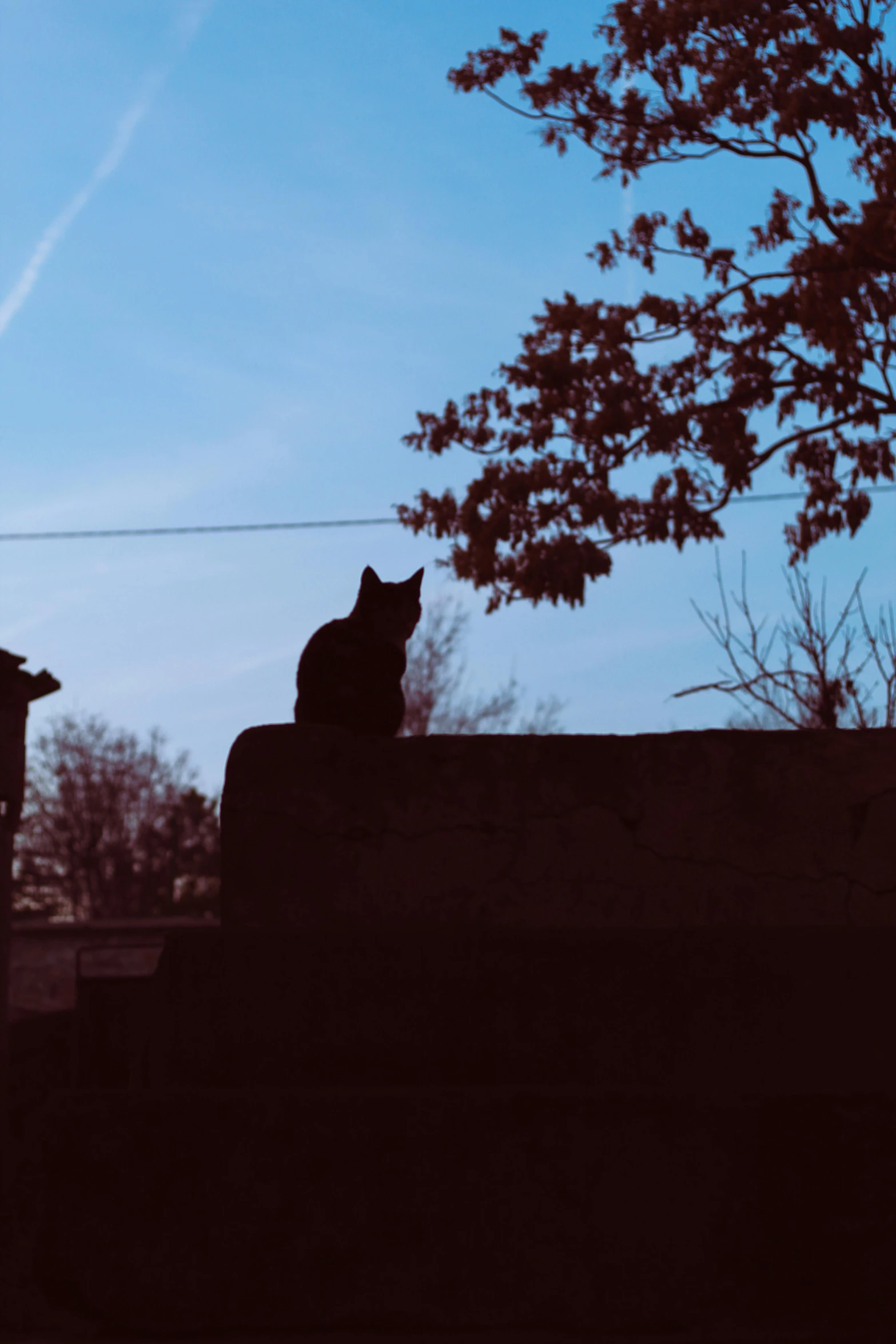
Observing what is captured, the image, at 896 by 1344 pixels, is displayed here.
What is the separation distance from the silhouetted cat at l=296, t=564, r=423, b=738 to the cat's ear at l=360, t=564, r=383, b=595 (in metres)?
0.23

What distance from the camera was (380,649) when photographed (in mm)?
4035

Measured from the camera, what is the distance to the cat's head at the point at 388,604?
442 centimetres

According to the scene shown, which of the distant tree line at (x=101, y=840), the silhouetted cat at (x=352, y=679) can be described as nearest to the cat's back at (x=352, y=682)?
the silhouetted cat at (x=352, y=679)

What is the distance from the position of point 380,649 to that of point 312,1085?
1416 millimetres

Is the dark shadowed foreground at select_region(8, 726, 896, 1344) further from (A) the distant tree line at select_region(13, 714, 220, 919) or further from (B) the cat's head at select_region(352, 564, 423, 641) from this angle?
(A) the distant tree line at select_region(13, 714, 220, 919)

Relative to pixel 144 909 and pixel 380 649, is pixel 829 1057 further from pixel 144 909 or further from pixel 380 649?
pixel 144 909

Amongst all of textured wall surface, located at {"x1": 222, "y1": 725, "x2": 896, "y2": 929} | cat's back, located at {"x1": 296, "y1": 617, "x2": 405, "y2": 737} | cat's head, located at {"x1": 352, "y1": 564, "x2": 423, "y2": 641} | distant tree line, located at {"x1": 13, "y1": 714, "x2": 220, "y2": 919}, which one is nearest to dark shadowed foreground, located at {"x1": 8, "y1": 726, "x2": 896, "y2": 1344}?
textured wall surface, located at {"x1": 222, "y1": 725, "x2": 896, "y2": 929}

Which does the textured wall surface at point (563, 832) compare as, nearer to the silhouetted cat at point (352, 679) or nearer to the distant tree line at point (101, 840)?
the silhouetted cat at point (352, 679)

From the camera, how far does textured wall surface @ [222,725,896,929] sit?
11.7 feet

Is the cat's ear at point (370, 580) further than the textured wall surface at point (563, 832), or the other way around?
the cat's ear at point (370, 580)

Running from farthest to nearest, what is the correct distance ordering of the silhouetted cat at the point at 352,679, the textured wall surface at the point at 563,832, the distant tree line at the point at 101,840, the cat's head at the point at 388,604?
1. the distant tree line at the point at 101,840
2. the cat's head at the point at 388,604
3. the silhouetted cat at the point at 352,679
4. the textured wall surface at the point at 563,832

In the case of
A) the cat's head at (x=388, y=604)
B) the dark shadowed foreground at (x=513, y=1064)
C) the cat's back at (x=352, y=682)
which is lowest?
the dark shadowed foreground at (x=513, y=1064)

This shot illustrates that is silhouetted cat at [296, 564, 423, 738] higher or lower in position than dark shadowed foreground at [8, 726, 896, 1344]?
higher

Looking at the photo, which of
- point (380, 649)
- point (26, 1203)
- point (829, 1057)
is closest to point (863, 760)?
point (829, 1057)
